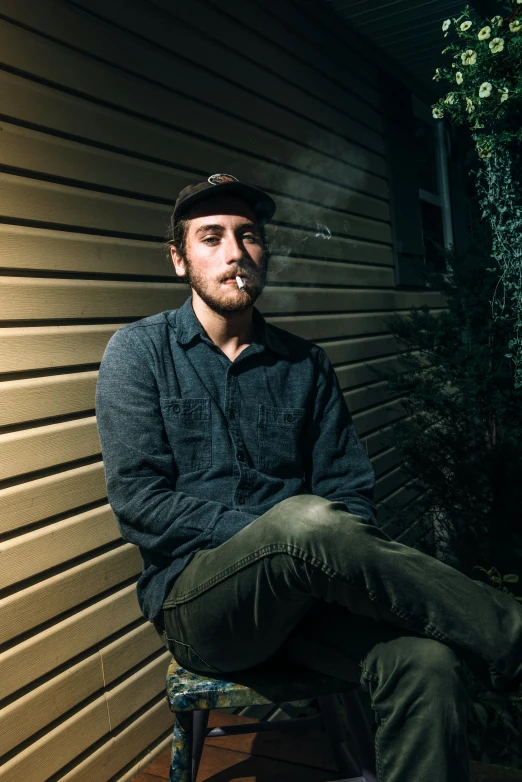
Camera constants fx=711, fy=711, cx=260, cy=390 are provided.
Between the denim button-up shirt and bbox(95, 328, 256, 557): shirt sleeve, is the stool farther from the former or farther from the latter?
bbox(95, 328, 256, 557): shirt sleeve

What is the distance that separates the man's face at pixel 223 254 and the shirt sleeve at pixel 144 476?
Answer: 358 millimetres

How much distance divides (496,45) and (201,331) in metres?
1.53

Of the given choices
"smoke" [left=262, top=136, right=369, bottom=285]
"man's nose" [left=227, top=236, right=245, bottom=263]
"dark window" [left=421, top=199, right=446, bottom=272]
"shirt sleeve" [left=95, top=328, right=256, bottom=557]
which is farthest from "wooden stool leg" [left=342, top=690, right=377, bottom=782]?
"dark window" [left=421, top=199, right=446, bottom=272]

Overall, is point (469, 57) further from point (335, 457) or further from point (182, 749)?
point (182, 749)

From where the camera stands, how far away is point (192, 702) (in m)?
1.83

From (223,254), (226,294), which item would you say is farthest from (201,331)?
(223,254)

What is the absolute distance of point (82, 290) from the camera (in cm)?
246

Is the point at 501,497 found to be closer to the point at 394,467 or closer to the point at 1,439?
the point at 394,467

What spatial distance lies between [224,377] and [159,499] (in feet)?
1.64

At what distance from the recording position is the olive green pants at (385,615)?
153 cm

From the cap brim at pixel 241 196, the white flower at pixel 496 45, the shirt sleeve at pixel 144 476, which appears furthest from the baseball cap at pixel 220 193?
the white flower at pixel 496 45

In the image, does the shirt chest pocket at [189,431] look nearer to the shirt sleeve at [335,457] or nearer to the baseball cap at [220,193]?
the shirt sleeve at [335,457]

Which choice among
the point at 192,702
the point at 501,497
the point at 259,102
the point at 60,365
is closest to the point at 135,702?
the point at 192,702

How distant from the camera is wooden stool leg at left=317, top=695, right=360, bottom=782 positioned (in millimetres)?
2346
